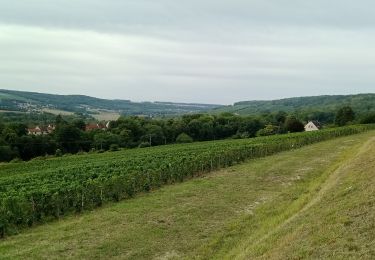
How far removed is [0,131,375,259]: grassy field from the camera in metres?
12.8

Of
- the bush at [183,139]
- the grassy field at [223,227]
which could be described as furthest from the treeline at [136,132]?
the grassy field at [223,227]

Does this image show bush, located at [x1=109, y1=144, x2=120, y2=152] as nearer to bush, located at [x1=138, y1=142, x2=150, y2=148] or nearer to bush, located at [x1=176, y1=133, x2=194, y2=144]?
bush, located at [x1=138, y1=142, x2=150, y2=148]

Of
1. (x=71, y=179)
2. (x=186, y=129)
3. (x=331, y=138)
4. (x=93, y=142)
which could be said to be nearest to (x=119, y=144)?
(x=93, y=142)

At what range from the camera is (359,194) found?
1669 centimetres

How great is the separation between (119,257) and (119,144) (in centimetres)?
8411

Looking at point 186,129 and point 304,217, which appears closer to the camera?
point 304,217

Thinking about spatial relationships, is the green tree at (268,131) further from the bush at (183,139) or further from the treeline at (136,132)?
the bush at (183,139)

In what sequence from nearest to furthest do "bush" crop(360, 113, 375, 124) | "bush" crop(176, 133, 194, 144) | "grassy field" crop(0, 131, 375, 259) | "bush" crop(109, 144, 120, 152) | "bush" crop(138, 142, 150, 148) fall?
1. "grassy field" crop(0, 131, 375, 259)
2. "bush" crop(109, 144, 120, 152)
3. "bush" crop(138, 142, 150, 148)
4. "bush" crop(360, 113, 375, 124)
5. "bush" crop(176, 133, 194, 144)

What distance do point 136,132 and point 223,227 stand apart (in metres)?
91.2

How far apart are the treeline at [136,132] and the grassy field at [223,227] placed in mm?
63558

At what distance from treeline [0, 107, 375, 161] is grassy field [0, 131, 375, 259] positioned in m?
63.6

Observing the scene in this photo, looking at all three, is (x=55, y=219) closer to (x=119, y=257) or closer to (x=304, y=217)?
(x=119, y=257)

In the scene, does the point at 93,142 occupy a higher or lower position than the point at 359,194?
lower

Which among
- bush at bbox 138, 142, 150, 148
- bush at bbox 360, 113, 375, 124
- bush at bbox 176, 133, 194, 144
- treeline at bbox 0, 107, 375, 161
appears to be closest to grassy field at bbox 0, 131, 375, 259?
treeline at bbox 0, 107, 375, 161
